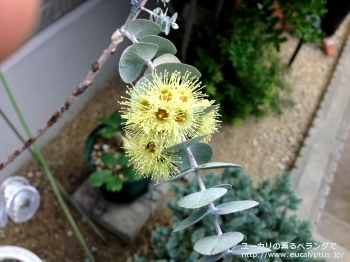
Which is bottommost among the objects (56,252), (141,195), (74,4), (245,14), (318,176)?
(56,252)

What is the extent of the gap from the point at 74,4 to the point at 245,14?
27.5 inches

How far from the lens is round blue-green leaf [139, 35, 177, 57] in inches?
17.1

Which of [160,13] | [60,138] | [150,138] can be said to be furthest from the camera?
[60,138]

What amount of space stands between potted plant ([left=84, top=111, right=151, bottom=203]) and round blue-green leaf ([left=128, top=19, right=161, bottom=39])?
0.80 m

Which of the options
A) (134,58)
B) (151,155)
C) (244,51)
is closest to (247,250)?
(151,155)

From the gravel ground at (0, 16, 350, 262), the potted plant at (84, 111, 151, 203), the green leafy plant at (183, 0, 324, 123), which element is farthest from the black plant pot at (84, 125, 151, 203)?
the green leafy plant at (183, 0, 324, 123)

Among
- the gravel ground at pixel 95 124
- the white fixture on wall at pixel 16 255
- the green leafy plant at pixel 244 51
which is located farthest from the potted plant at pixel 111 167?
the green leafy plant at pixel 244 51

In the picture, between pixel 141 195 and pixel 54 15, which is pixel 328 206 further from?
pixel 54 15

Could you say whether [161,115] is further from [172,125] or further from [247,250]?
[247,250]

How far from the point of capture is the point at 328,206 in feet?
5.32

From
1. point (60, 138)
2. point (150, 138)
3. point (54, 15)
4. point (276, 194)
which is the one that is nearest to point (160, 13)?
point (150, 138)

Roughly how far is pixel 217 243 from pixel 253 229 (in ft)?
1.98

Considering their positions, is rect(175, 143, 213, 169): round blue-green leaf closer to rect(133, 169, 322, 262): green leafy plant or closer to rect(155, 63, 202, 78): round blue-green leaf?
rect(155, 63, 202, 78): round blue-green leaf

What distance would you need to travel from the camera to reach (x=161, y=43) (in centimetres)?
45
